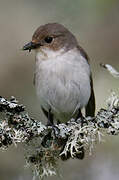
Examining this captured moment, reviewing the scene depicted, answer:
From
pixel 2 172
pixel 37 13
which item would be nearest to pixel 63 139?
pixel 2 172

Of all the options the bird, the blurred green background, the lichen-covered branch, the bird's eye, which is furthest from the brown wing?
the lichen-covered branch

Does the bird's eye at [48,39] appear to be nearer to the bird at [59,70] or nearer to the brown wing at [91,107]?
the bird at [59,70]

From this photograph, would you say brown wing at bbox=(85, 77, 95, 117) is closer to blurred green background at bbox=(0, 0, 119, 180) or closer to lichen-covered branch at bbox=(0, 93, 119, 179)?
blurred green background at bbox=(0, 0, 119, 180)

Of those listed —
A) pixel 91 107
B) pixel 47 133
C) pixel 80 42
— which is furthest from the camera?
pixel 80 42

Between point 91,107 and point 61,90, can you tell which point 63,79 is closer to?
point 61,90

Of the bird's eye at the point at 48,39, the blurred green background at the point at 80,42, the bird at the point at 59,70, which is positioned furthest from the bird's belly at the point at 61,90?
the blurred green background at the point at 80,42

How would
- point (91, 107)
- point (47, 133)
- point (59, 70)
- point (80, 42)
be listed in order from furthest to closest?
point (80, 42), point (91, 107), point (59, 70), point (47, 133)

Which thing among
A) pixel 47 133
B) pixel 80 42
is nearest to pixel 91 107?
pixel 47 133
